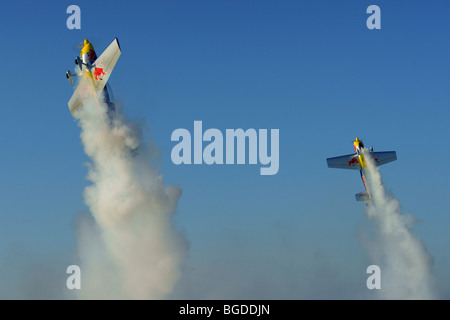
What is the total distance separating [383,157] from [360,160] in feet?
17.7

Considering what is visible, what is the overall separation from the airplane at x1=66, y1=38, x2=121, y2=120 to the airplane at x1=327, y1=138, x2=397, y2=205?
4667cm

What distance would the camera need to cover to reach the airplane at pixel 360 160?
124812mm

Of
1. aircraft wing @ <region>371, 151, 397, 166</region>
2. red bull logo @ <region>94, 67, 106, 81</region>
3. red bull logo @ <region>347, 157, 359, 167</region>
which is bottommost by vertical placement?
red bull logo @ <region>347, 157, 359, 167</region>

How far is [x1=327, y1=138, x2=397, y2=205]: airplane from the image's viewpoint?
124812 millimetres

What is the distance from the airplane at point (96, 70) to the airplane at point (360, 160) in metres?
46.7

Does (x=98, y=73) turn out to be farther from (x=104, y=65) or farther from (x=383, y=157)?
(x=383, y=157)

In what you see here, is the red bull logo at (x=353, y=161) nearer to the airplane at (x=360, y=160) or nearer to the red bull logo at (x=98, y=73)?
the airplane at (x=360, y=160)

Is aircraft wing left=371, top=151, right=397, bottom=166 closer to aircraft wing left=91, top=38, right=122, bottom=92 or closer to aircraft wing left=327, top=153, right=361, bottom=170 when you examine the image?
aircraft wing left=327, top=153, right=361, bottom=170

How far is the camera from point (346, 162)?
12756 centimetres

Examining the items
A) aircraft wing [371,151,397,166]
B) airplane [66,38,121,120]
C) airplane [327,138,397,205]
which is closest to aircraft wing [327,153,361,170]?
airplane [327,138,397,205]

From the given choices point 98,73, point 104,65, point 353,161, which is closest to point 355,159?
point 353,161
